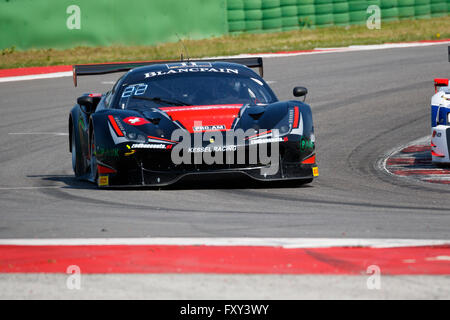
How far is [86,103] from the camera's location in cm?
861

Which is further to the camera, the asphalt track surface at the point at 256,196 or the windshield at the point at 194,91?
the windshield at the point at 194,91

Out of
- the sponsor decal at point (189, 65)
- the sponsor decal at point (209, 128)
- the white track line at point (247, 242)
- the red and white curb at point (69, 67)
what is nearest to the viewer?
the white track line at point (247, 242)

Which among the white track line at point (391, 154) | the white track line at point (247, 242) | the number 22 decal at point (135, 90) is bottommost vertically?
the white track line at point (391, 154)

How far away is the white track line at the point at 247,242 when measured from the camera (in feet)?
15.9

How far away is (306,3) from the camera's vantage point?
28891 millimetres

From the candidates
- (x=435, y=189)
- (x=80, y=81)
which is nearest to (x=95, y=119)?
(x=435, y=189)

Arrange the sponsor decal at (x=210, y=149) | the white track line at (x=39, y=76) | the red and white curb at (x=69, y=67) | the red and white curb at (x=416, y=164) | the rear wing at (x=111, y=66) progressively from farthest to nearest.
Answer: the red and white curb at (x=69, y=67), the white track line at (x=39, y=76), the rear wing at (x=111, y=66), the red and white curb at (x=416, y=164), the sponsor decal at (x=210, y=149)

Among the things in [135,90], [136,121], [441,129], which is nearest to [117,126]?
[136,121]

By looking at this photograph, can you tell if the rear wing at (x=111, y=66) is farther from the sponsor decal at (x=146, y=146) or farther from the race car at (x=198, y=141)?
the sponsor decal at (x=146, y=146)

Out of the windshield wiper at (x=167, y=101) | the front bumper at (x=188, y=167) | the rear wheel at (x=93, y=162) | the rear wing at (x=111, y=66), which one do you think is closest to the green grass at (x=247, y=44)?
the rear wing at (x=111, y=66)

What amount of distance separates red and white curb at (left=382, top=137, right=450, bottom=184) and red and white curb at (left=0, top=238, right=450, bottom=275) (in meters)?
3.60

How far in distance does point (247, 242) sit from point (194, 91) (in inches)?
146

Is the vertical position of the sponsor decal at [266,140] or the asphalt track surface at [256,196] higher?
the sponsor decal at [266,140]

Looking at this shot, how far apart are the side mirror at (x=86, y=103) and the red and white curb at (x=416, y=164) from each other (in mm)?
3046
